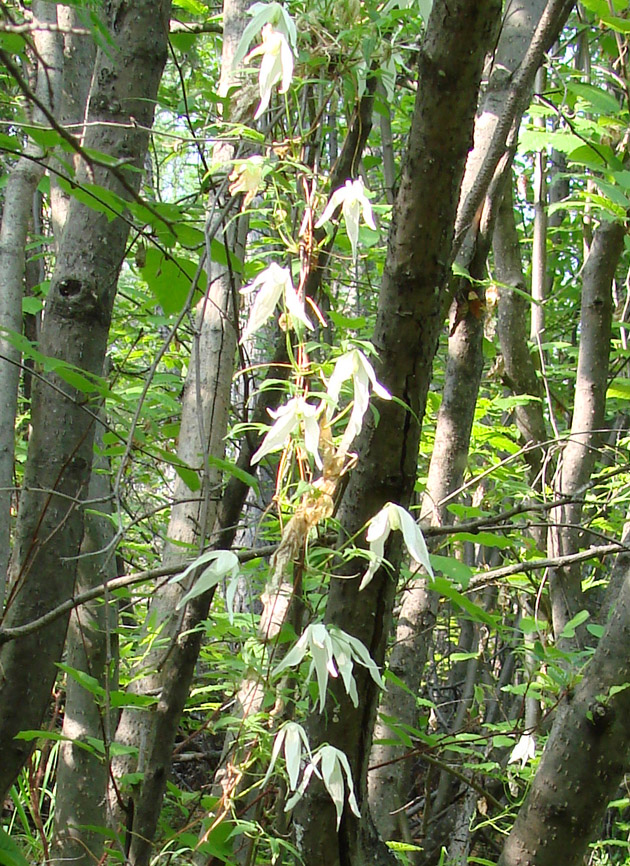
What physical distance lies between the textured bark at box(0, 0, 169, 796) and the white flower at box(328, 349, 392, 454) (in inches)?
28.7

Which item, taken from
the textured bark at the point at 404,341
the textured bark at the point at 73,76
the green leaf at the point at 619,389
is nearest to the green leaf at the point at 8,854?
the textured bark at the point at 404,341

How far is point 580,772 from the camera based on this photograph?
1.87m

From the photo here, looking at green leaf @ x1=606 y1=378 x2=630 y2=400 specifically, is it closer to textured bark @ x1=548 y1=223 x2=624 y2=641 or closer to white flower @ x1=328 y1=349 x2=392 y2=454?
textured bark @ x1=548 y1=223 x2=624 y2=641

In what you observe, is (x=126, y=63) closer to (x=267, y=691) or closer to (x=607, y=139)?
(x=267, y=691)

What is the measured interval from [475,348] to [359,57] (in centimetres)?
122

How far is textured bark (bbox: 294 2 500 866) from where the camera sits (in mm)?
1110

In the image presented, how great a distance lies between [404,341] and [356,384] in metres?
0.15

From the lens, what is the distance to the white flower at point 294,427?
111 cm

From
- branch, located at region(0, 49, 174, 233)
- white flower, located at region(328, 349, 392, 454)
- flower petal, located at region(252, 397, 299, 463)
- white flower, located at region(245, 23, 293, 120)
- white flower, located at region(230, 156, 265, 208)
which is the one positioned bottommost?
flower petal, located at region(252, 397, 299, 463)

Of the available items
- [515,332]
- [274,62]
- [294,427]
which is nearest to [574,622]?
[515,332]

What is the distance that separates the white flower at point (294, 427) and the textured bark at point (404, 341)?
141 millimetres

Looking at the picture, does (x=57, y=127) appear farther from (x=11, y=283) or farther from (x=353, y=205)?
(x=11, y=283)

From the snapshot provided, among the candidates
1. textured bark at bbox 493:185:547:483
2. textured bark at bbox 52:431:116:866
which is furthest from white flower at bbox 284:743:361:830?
textured bark at bbox 493:185:547:483

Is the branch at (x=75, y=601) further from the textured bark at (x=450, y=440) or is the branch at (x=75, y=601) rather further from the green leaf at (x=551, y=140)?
the green leaf at (x=551, y=140)
